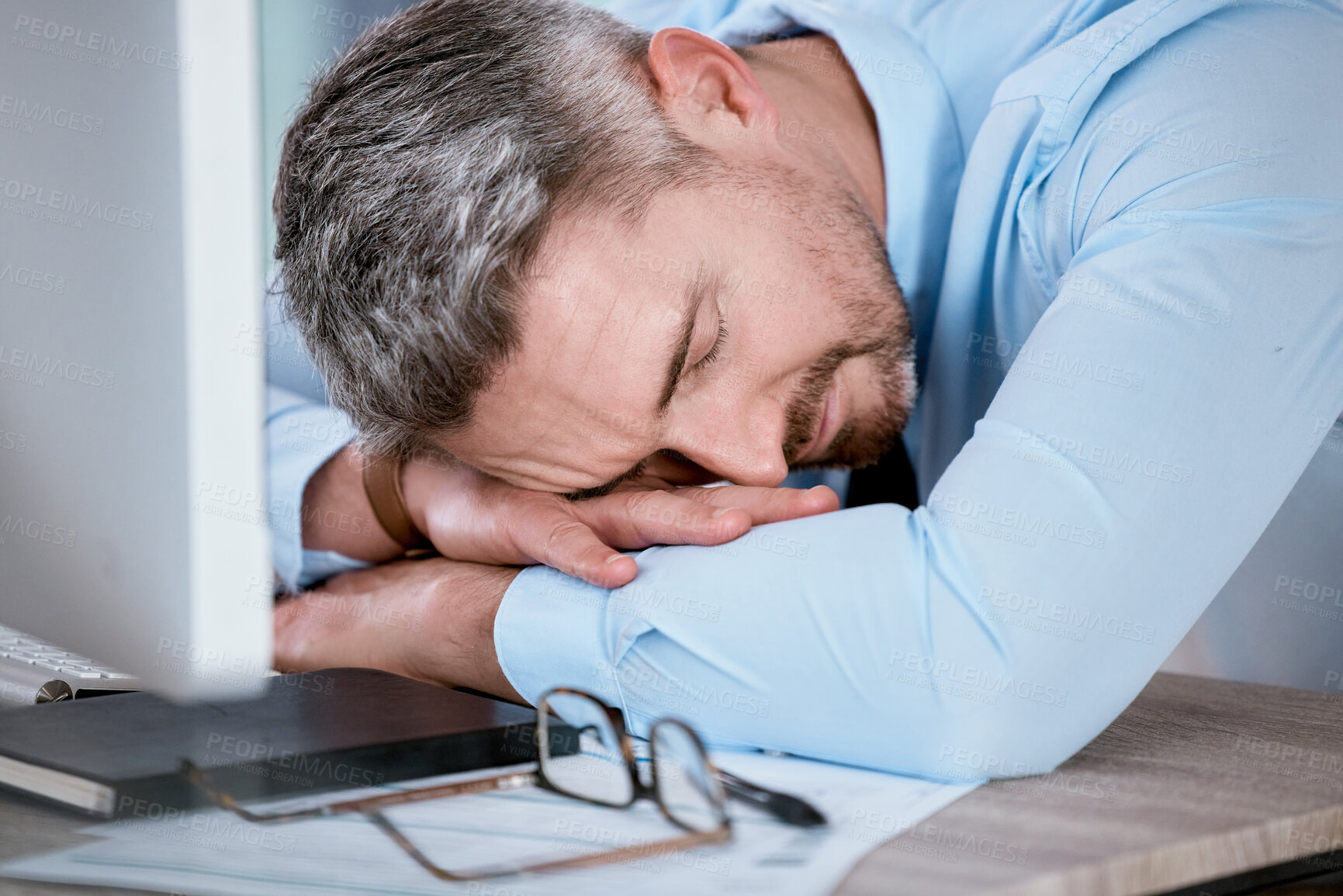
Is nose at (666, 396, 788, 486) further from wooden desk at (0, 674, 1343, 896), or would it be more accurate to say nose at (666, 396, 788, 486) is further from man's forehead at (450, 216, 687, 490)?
wooden desk at (0, 674, 1343, 896)

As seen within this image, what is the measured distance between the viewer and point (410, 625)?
95cm

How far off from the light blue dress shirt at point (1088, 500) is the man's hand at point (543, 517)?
0.09 feet

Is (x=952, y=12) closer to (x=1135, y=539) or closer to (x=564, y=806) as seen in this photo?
(x=1135, y=539)

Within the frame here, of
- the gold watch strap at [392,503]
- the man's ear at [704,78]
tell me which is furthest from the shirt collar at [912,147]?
Result: the gold watch strap at [392,503]

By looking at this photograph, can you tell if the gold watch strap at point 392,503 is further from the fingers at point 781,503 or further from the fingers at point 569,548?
the fingers at point 781,503

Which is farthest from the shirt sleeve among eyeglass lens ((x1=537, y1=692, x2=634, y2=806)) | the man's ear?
the man's ear

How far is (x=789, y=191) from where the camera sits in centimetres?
108

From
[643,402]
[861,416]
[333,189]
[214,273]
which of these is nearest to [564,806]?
[214,273]

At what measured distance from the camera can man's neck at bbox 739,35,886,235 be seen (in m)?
1.21

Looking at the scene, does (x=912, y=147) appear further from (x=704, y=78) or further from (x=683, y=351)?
(x=683, y=351)

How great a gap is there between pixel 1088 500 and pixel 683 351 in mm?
346

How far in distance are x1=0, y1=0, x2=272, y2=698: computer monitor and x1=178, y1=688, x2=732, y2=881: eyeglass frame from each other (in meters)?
0.07

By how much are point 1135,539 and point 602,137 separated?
58 cm

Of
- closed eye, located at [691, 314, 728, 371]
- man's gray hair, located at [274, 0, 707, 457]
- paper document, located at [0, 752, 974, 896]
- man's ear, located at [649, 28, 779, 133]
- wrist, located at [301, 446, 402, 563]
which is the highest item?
man's ear, located at [649, 28, 779, 133]
